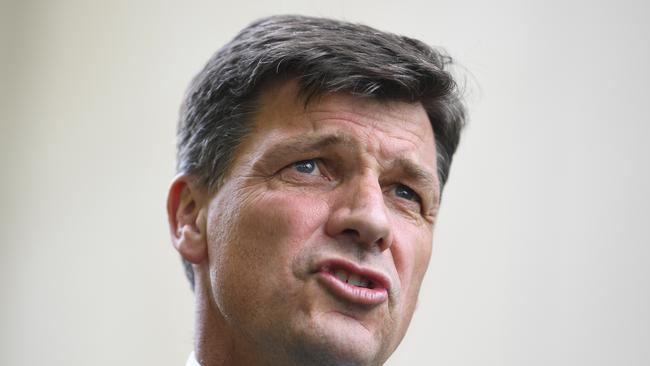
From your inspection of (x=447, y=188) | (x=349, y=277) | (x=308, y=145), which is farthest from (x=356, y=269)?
(x=447, y=188)

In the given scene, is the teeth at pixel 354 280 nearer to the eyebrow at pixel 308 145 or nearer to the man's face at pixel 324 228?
the man's face at pixel 324 228

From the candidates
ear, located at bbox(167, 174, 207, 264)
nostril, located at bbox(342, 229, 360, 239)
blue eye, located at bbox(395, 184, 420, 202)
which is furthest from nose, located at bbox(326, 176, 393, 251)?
ear, located at bbox(167, 174, 207, 264)

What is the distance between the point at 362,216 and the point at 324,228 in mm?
68

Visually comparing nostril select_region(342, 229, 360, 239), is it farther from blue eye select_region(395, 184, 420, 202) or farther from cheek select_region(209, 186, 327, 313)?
blue eye select_region(395, 184, 420, 202)

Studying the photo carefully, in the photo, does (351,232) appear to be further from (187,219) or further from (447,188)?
(447,188)

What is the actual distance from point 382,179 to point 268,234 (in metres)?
0.23

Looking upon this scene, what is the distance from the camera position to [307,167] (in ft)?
4.86

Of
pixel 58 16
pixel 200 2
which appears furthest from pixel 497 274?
pixel 58 16

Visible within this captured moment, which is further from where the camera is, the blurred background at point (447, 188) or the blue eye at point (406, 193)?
the blurred background at point (447, 188)

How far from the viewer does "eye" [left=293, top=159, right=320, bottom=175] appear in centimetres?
148

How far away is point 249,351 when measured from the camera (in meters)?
1.46

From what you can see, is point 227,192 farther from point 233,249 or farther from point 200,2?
point 200,2

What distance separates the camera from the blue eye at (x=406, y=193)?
61.7 inches

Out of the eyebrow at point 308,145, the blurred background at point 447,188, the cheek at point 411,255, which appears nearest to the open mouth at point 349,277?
the cheek at point 411,255
